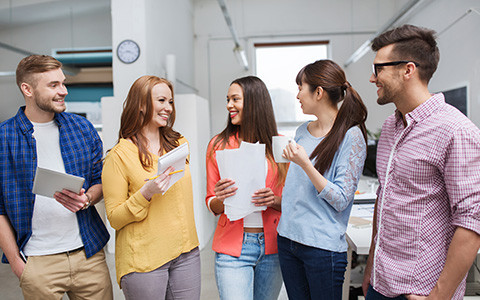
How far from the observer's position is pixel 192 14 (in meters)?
7.21

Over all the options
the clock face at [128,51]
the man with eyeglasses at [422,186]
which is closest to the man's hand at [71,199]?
the man with eyeglasses at [422,186]

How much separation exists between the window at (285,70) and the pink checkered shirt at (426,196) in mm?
6116

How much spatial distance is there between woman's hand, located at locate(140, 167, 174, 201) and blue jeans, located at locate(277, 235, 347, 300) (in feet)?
1.79

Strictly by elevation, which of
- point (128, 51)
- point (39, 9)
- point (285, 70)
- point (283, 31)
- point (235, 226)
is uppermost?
point (283, 31)

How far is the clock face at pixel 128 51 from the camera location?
437cm

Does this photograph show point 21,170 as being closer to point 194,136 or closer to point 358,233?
point 358,233

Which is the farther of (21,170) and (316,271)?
(21,170)

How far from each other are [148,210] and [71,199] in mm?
325

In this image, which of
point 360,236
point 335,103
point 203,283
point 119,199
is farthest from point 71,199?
point 203,283

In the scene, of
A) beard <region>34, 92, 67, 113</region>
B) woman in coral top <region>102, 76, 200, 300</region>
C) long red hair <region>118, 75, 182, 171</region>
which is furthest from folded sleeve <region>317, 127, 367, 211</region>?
beard <region>34, 92, 67, 113</region>

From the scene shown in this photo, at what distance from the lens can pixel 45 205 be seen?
62.6 inches

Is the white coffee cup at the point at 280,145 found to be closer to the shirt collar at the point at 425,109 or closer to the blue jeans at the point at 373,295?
the shirt collar at the point at 425,109

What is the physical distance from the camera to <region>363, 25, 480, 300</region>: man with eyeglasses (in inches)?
40.1

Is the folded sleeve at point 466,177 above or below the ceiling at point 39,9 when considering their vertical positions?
below
